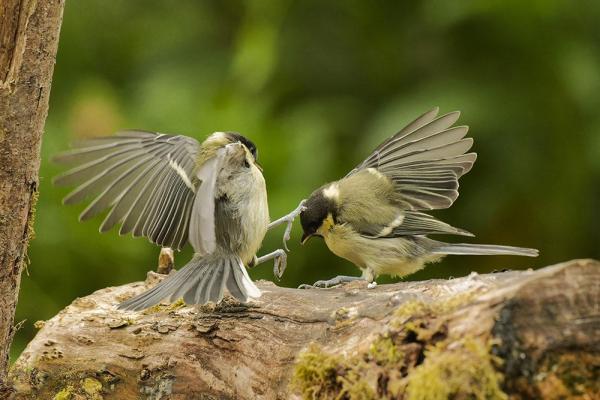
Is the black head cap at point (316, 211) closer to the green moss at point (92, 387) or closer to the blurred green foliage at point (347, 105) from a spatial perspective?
the blurred green foliage at point (347, 105)

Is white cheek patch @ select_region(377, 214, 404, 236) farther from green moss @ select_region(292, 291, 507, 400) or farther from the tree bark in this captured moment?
the tree bark

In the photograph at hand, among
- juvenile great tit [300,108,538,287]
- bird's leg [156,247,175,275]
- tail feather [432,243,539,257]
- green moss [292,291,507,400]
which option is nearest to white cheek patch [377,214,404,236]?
juvenile great tit [300,108,538,287]

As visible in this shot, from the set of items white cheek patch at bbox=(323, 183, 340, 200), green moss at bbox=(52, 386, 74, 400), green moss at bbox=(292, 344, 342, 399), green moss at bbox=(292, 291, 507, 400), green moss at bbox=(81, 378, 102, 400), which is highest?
white cheek patch at bbox=(323, 183, 340, 200)

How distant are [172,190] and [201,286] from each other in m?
0.64

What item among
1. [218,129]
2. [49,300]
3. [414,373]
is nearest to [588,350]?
[414,373]

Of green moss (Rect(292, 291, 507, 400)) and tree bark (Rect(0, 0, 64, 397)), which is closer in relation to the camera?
green moss (Rect(292, 291, 507, 400))

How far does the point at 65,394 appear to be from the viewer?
2.81 m

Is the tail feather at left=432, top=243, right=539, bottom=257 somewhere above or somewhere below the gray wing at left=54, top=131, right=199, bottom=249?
below

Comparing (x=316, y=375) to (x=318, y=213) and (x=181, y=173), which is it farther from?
(x=318, y=213)

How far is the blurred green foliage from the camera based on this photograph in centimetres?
461

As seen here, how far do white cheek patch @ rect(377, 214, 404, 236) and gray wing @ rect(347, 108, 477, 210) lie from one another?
0.10 meters

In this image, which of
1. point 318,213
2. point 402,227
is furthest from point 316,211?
point 402,227

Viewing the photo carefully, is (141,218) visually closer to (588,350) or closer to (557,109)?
(588,350)

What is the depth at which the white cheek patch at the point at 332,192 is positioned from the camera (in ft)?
13.0
